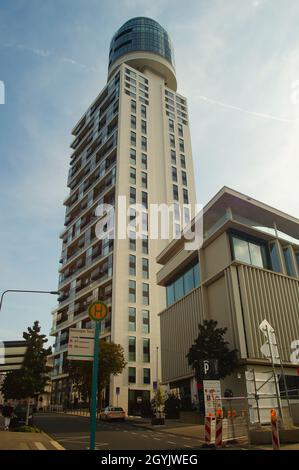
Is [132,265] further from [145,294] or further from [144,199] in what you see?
[144,199]

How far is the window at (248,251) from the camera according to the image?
3031cm

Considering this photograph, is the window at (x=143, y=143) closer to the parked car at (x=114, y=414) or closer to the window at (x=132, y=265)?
the window at (x=132, y=265)

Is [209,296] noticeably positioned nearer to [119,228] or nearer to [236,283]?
[236,283]

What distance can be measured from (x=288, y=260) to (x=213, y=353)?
13.0 m

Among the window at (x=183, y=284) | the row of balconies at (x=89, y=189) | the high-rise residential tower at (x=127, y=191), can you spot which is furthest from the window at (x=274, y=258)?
the row of balconies at (x=89, y=189)

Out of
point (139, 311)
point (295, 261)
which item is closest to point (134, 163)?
point (139, 311)

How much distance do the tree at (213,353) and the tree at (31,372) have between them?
33.8ft

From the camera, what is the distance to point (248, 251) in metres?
31.2

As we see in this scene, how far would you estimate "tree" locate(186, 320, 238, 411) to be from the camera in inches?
989

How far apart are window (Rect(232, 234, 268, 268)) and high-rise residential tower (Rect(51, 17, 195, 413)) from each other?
80.6 ft

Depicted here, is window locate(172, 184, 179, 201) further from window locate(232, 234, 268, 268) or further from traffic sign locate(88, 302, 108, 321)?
traffic sign locate(88, 302, 108, 321)

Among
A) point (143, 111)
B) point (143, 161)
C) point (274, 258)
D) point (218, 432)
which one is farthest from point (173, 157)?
point (218, 432)

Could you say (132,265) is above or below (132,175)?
below

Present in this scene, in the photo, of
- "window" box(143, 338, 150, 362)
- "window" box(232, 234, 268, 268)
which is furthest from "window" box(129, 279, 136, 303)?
"window" box(232, 234, 268, 268)
